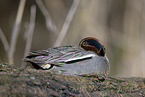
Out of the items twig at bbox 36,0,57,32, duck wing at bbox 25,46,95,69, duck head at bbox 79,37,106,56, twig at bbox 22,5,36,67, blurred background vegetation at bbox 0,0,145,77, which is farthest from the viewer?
blurred background vegetation at bbox 0,0,145,77

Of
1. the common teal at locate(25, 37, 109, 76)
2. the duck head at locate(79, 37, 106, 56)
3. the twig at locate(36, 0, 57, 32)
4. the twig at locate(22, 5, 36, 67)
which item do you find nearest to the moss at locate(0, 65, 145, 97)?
the common teal at locate(25, 37, 109, 76)

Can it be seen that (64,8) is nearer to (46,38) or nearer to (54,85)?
(46,38)

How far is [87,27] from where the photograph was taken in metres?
3.17

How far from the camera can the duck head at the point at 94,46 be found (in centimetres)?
129

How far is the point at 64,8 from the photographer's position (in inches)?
128

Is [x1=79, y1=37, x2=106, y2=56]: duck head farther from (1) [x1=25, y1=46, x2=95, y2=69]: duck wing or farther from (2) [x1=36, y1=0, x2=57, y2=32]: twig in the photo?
(2) [x1=36, y1=0, x2=57, y2=32]: twig

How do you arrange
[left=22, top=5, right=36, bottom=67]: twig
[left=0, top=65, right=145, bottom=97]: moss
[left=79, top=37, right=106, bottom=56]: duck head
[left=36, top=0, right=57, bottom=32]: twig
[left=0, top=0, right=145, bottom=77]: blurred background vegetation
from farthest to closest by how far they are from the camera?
1. [left=0, top=0, right=145, bottom=77]: blurred background vegetation
2. [left=36, top=0, right=57, bottom=32]: twig
3. [left=22, top=5, right=36, bottom=67]: twig
4. [left=79, top=37, right=106, bottom=56]: duck head
5. [left=0, top=65, right=145, bottom=97]: moss

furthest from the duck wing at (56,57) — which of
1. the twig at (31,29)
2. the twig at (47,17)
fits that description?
the twig at (47,17)

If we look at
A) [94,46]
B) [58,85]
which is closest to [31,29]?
[94,46]

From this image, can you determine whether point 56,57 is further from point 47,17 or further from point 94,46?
point 47,17

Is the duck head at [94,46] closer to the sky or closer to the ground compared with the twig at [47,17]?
closer to the ground

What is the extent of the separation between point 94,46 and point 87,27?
6.20 feet

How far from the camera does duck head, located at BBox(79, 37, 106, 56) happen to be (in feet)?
4.24

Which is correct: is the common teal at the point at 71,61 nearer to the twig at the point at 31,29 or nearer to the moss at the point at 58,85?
the moss at the point at 58,85
